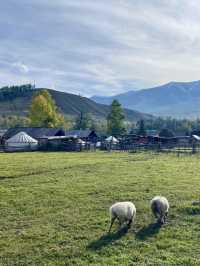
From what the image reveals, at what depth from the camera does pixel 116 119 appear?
82000 mm

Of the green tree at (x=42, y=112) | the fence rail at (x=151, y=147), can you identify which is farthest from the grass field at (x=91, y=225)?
the green tree at (x=42, y=112)

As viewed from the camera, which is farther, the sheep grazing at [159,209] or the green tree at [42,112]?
the green tree at [42,112]

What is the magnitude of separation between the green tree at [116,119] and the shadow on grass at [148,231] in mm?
69411

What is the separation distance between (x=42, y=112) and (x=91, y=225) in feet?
227

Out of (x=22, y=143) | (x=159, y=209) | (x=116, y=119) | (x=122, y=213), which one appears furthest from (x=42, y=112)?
(x=122, y=213)

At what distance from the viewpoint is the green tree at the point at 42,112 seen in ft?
255

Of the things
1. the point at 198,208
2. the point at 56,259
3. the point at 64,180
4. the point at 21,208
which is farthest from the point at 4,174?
the point at 56,259

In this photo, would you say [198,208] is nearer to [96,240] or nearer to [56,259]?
[96,240]

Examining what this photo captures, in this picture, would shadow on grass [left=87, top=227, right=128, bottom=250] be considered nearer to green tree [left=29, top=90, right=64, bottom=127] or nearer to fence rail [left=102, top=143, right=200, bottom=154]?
fence rail [left=102, top=143, right=200, bottom=154]

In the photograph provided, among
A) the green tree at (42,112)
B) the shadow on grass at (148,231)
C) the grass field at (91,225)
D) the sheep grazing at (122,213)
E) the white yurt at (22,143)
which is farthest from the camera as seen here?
the green tree at (42,112)

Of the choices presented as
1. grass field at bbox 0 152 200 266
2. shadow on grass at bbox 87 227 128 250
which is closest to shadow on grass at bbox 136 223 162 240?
grass field at bbox 0 152 200 266

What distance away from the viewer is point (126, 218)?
A: 11664 millimetres

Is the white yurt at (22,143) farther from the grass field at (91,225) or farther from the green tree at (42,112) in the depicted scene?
the grass field at (91,225)

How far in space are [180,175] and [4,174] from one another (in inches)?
433
